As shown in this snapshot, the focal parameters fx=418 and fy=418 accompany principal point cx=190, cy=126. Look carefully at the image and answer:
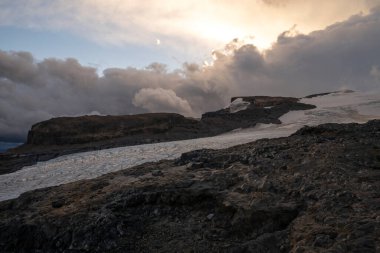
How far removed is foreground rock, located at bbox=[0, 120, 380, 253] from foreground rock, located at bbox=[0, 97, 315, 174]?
21.1 metres

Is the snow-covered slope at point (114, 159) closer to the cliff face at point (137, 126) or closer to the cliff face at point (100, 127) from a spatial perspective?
the cliff face at point (137, 126)

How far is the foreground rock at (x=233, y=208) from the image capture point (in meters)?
8.16

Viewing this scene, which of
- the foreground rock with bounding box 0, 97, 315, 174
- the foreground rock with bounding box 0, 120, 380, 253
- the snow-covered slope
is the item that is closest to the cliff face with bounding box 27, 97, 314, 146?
the foreground rock with bounding box 0, 97, 315, 174

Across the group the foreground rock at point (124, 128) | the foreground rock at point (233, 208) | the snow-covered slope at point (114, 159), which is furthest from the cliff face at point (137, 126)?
the foreground rock at point (233, 208)

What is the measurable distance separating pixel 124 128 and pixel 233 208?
31.4m

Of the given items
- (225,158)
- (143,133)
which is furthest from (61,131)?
(225,158)

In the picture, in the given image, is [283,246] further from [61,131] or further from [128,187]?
[61,131]

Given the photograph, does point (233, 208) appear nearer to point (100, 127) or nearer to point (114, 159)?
point (114, 159)

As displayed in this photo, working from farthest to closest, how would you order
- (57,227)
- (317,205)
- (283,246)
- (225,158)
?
(225,158) → (57,227) → (317,205) → (283,246)

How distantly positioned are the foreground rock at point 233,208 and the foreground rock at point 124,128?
2113 centimetres

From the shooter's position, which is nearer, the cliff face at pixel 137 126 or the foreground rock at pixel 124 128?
the foreground rock at pixel 124 128

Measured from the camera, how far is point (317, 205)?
29.0 ft

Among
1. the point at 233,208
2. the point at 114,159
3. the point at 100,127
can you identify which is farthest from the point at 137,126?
the point at 233,208

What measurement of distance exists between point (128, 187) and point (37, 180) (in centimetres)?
1108
